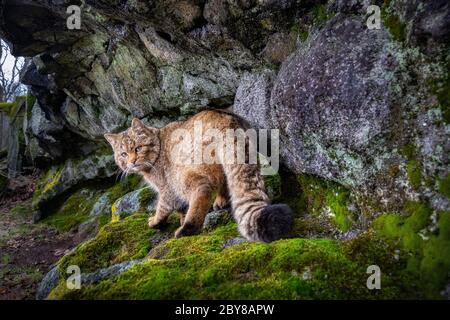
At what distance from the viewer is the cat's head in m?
6.02

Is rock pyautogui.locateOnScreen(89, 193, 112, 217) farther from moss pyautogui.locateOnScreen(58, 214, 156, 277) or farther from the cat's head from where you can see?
the cat's head

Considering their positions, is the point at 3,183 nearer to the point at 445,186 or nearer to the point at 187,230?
the point at 187,230

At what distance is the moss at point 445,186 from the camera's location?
10.1ft

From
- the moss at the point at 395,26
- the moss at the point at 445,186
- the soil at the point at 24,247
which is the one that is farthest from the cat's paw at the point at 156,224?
the moss at the point at 395,26

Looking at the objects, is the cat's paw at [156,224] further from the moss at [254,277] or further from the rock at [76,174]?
the rock at [76,174]

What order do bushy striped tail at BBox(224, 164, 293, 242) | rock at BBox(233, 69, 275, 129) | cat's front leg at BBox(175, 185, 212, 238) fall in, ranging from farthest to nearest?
rock at BBox(233, 69, 275, 129) < cat's front leg at BBox(175, 185, 212, 238) < bushy striped tail at BBox(224, 164, 293, 242)

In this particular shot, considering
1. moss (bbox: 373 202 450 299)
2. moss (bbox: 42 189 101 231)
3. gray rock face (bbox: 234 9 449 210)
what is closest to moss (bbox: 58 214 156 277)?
gray rock face (bbox: 234 9 449 210)

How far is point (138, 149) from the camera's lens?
6074mm

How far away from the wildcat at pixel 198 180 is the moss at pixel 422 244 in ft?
3.42

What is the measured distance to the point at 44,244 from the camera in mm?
10664

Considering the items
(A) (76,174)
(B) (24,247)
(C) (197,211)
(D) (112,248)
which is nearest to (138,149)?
(D) (112,248)

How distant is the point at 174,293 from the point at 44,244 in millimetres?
8989

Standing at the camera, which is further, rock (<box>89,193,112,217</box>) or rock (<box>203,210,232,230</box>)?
rock (<box>89,193,112,217</box>)

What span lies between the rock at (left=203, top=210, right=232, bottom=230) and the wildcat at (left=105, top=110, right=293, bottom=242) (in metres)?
0.24
